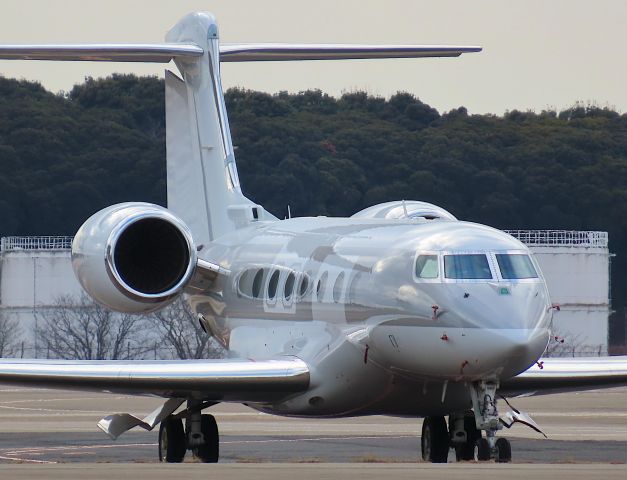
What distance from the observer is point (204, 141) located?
25453mm

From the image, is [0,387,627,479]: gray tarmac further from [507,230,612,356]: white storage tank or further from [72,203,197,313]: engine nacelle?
[507,230,612,356]: white storage tank

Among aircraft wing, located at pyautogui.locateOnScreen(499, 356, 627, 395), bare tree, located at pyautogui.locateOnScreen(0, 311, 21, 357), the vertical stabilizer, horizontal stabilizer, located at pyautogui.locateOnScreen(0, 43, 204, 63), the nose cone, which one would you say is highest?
horizontal stabilizer, located at pyautogui.locateOnScreen(0, 43, 204, 63)

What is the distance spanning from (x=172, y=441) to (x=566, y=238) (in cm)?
5064

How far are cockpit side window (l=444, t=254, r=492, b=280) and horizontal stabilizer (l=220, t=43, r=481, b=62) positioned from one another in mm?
7195

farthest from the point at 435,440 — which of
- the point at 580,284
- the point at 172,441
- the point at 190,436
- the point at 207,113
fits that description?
the point at 580,284

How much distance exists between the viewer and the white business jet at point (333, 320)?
18.3m

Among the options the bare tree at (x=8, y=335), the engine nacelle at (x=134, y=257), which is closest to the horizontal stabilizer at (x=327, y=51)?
the engine nacelle at (x=134, y=257)

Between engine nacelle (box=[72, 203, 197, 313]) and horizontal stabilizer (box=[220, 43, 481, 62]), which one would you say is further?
horizontal stabilizer (box=[220, 43, 481, 62])

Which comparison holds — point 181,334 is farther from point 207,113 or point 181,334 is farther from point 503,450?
point 503,450

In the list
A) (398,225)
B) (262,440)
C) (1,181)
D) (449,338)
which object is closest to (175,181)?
(262,440)

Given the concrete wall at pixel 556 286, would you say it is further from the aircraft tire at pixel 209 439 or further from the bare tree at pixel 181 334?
the aircraft tire at pixel 209 439

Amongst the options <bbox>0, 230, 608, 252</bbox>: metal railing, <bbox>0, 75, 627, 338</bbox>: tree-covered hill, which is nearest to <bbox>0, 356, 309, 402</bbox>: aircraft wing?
<bbox>0, 230, 608, 252</bbox>: metal railing

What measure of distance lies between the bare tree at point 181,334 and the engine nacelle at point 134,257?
90.4 feet

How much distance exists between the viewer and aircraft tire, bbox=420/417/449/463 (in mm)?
20688
